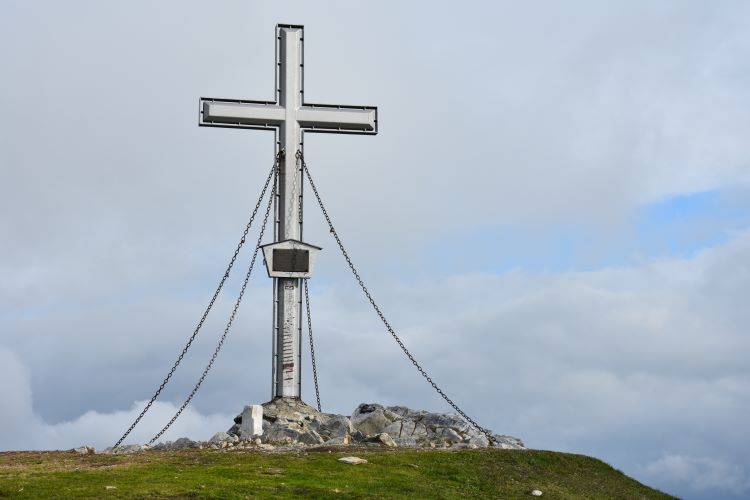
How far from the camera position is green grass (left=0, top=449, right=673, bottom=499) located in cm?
2775

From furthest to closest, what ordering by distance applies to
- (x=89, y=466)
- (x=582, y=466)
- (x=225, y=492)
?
1. (x=582, y=466)
2. (x=89, y=466)
3. (x=225, y=492)

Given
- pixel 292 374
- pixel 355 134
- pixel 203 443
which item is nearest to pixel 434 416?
pixel 292 374

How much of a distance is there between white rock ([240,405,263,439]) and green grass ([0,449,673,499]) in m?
3.07

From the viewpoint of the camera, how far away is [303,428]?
38562 mm

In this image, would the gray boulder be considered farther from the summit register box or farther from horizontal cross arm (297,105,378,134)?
horizontal cross arm (297,105,378,134)

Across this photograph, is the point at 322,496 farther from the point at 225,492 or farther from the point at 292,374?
the point at 292,374

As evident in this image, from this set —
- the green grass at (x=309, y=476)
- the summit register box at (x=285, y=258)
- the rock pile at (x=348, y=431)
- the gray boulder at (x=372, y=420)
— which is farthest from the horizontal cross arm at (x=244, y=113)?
the green grass at (x=309, y=476)

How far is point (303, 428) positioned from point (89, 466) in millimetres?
8911

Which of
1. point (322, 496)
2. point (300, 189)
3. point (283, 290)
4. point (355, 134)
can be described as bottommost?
point (322, 496)

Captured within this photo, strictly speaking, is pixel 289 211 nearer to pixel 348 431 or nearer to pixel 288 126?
pixel 288 126

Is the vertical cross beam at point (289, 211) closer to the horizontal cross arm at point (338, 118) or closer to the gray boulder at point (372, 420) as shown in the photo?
the horizontal cross arm at point (338, 118)

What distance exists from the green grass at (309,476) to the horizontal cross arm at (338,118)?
14.9 meters

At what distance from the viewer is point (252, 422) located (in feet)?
124

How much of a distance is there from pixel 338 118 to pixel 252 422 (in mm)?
13320
